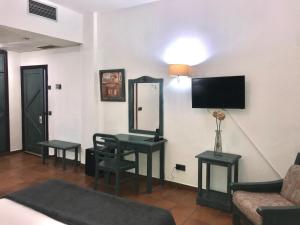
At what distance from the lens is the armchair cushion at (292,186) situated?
8.15 feet

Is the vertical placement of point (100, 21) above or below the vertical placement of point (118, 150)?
above

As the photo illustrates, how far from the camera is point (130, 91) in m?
4.40

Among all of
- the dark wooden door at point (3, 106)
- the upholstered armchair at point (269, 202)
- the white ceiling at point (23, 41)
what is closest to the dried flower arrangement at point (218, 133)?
the upholstered armchair at point (269, 202)

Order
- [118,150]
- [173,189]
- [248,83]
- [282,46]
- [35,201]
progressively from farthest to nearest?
[173,189] → [118,150] → [248,83] → [282,46] → [35,201]

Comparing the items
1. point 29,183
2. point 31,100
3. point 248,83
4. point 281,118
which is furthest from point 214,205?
point 31,100

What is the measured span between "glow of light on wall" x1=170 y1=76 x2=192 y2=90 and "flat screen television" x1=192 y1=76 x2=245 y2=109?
0.22 m

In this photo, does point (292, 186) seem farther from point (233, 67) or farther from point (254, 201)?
point (233, 67)

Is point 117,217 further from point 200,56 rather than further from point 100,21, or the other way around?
point 100,21

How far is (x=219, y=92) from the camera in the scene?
341 cm

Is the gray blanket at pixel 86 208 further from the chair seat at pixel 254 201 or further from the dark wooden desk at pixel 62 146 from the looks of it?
the dark wooden desk at pixel 62 146

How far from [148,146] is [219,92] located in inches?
50.4

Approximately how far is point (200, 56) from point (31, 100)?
425cm

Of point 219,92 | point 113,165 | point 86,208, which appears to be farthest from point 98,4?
point 86,208

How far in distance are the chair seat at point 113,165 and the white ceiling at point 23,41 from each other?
230cm
